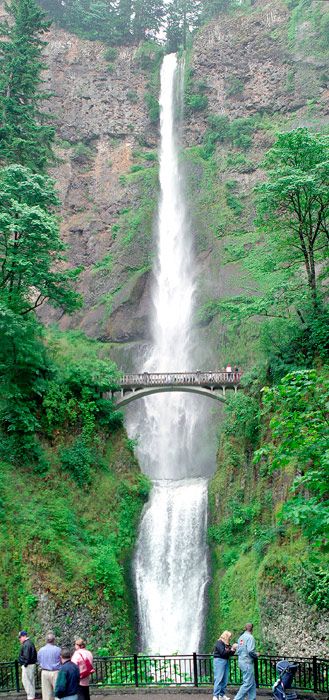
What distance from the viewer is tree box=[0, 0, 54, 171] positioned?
30375mm

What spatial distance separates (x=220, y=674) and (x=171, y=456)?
27.9 meters

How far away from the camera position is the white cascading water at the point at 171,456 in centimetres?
2531

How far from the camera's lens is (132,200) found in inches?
2160

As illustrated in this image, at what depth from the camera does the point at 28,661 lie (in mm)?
12211

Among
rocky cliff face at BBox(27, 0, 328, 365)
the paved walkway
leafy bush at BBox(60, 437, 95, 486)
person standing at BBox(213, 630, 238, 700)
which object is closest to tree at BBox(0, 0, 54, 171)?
leafy bush at BBox(60, 437, 95, 486)

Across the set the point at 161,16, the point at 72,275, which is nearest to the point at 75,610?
the point at 72,275

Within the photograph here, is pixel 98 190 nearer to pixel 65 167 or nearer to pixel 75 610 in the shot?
pixel 65 167

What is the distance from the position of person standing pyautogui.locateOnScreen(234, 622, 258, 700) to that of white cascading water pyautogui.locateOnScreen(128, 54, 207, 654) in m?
13.6

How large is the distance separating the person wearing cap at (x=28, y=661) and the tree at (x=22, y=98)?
23390 millimetres

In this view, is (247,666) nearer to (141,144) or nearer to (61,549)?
(61,549)

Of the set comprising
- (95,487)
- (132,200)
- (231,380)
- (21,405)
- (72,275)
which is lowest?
(95,487)

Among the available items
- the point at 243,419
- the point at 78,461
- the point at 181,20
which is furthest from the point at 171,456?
the point at 181,20

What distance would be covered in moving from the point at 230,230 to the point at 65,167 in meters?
17.9

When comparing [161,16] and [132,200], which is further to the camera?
[161,16]
